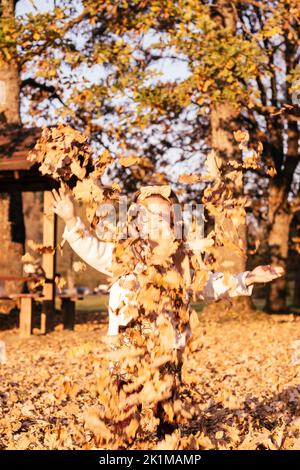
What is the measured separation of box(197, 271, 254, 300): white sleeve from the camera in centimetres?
446

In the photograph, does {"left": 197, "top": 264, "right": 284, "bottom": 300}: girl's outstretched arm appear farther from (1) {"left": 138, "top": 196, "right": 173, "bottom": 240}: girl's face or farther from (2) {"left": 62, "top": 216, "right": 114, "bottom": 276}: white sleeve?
(2) {"left": 62, "top": 216, "right": 114, "bottom": 276}: white sleeve

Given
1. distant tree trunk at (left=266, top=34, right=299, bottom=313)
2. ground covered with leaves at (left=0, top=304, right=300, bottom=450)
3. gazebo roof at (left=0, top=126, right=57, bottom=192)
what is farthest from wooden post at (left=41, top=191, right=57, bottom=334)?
distant tree trunk at (left=266, top=34, right=299, bottom=313)

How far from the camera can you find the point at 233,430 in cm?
534

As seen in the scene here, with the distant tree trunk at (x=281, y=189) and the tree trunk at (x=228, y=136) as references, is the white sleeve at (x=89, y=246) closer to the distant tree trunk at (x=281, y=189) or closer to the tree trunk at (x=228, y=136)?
the tree trunk at (x=228, y=136)

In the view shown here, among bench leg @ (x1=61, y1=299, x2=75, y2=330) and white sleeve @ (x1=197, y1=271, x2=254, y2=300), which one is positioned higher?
white sleeve @ (x1=197, y1=271, x2=254, y2=300)

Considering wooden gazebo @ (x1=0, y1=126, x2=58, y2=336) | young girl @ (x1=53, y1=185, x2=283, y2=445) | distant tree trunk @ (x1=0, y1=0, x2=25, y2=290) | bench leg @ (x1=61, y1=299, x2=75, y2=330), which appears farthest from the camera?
distant tree trunk @ (x1=0, y1=0, x2=25, y2=290)

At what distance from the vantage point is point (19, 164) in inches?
539

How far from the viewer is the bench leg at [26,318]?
558 inches

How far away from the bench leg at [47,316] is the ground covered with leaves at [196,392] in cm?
32

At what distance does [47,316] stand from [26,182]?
2.89 metres

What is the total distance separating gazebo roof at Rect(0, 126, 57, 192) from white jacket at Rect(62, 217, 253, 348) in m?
8.93

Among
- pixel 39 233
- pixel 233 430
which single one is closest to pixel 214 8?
pixel 233 430

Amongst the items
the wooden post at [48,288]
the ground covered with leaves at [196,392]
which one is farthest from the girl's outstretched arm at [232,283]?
the wooden post at [48,288]

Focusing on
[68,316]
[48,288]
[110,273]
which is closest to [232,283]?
[110,273]
